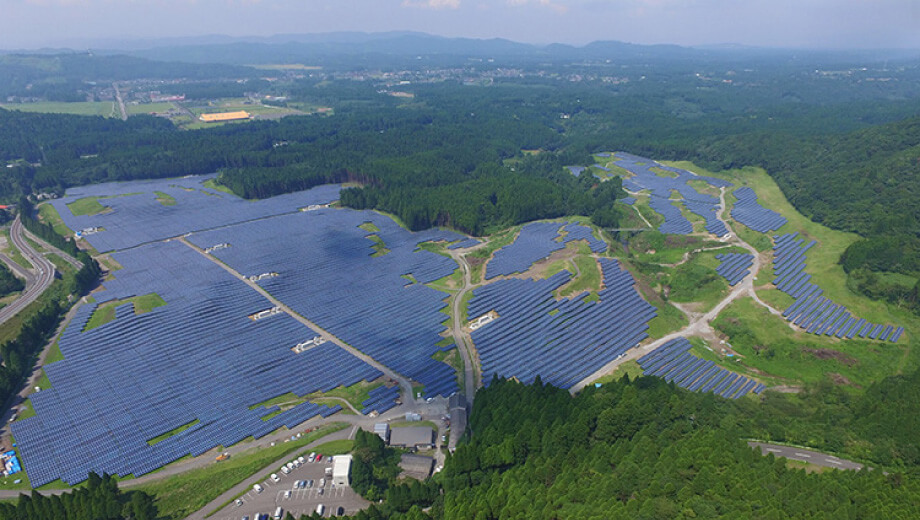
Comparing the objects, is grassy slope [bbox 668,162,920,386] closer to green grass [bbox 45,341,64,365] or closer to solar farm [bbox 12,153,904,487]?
solar farm [bbox 12,153,904,487]

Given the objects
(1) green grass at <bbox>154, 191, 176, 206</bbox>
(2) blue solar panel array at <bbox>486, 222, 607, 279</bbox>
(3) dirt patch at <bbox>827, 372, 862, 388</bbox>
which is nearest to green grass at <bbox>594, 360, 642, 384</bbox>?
(3) dirt patch at <bbox>827, 372, 862, 388</bbox>

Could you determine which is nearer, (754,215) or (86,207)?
(754,215)

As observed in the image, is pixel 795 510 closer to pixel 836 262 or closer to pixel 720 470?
pixel 720 470

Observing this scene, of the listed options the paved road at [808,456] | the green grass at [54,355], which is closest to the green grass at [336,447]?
the paved road at [808,456]

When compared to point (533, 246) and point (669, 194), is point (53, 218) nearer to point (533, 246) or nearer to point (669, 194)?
point (533, 246)

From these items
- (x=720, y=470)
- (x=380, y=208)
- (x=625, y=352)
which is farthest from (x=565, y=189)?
(x=720, y=470)

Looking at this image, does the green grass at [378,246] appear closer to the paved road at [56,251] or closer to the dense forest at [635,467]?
the dense forest at [635,467]

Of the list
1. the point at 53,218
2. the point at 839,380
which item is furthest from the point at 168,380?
the point at 839,380
